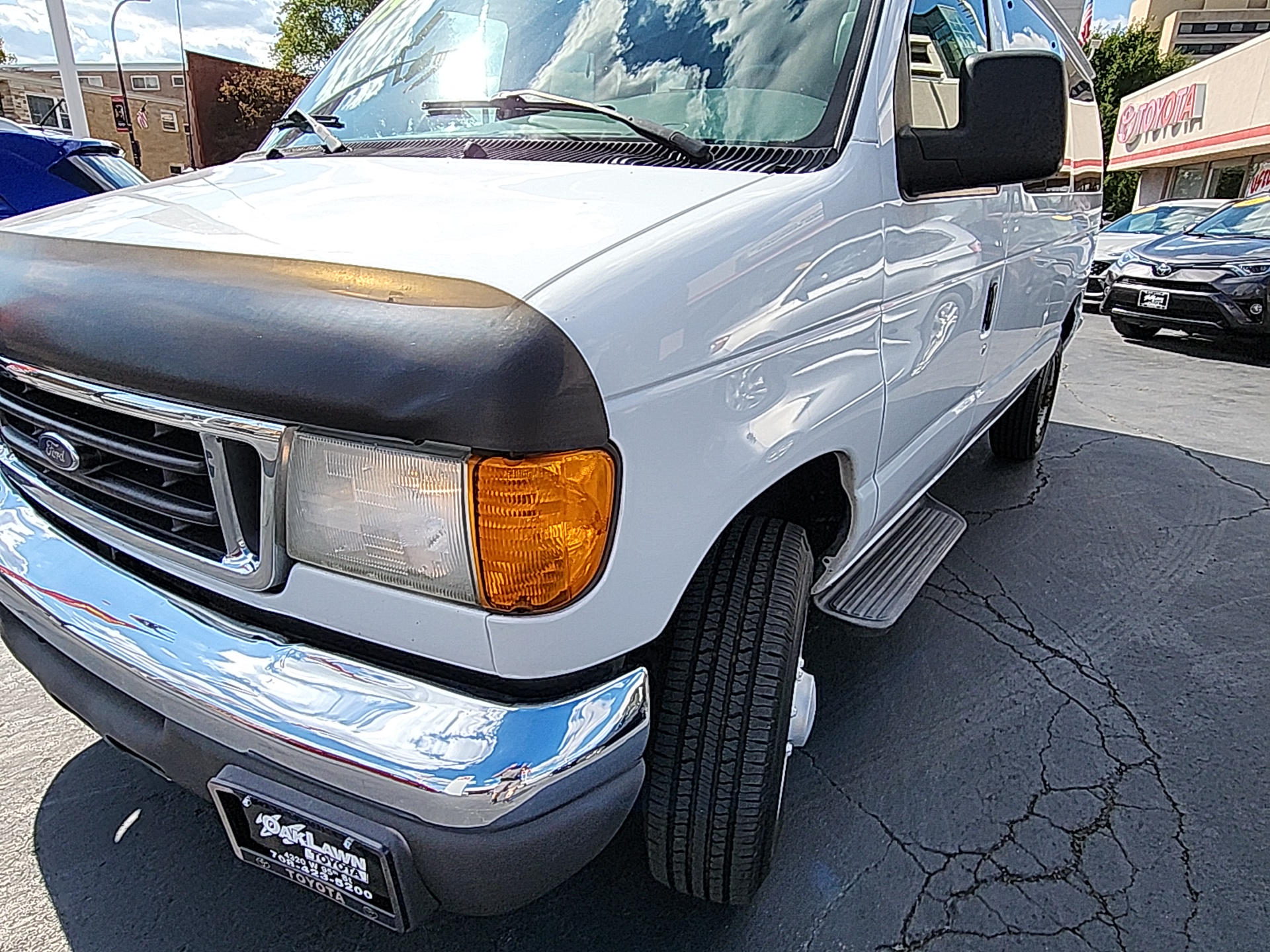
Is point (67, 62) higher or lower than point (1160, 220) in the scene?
higher

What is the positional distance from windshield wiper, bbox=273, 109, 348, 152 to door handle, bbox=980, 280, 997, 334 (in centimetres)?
190

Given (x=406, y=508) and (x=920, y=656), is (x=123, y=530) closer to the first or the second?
(x=406, y=508)

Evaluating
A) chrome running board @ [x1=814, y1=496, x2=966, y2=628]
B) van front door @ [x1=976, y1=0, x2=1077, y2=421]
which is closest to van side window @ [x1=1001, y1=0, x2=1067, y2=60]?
van front door @ [x1=976, y1=0, x2=1077, y2=421]

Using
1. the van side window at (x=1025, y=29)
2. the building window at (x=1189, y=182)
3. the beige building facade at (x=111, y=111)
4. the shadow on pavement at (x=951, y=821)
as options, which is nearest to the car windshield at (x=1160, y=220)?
the van side window at (x=1025, y=29)

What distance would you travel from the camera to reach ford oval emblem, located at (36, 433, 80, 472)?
61.2 inches

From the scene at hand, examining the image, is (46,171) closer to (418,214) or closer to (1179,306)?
(418,214)

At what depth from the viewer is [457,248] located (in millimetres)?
1273

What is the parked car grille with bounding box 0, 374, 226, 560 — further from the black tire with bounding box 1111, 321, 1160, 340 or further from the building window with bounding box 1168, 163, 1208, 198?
the building window with bounding box 1168, 163, 1208, 198

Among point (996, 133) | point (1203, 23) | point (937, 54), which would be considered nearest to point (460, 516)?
point (996, 133)

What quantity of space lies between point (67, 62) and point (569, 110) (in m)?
14.3

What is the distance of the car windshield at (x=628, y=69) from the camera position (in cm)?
184

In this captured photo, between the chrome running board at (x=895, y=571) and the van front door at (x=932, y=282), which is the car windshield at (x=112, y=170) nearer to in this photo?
the van front door at (x=932, y=282)

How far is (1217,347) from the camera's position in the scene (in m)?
9.27

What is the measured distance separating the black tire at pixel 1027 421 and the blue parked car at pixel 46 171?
15.2 ft
